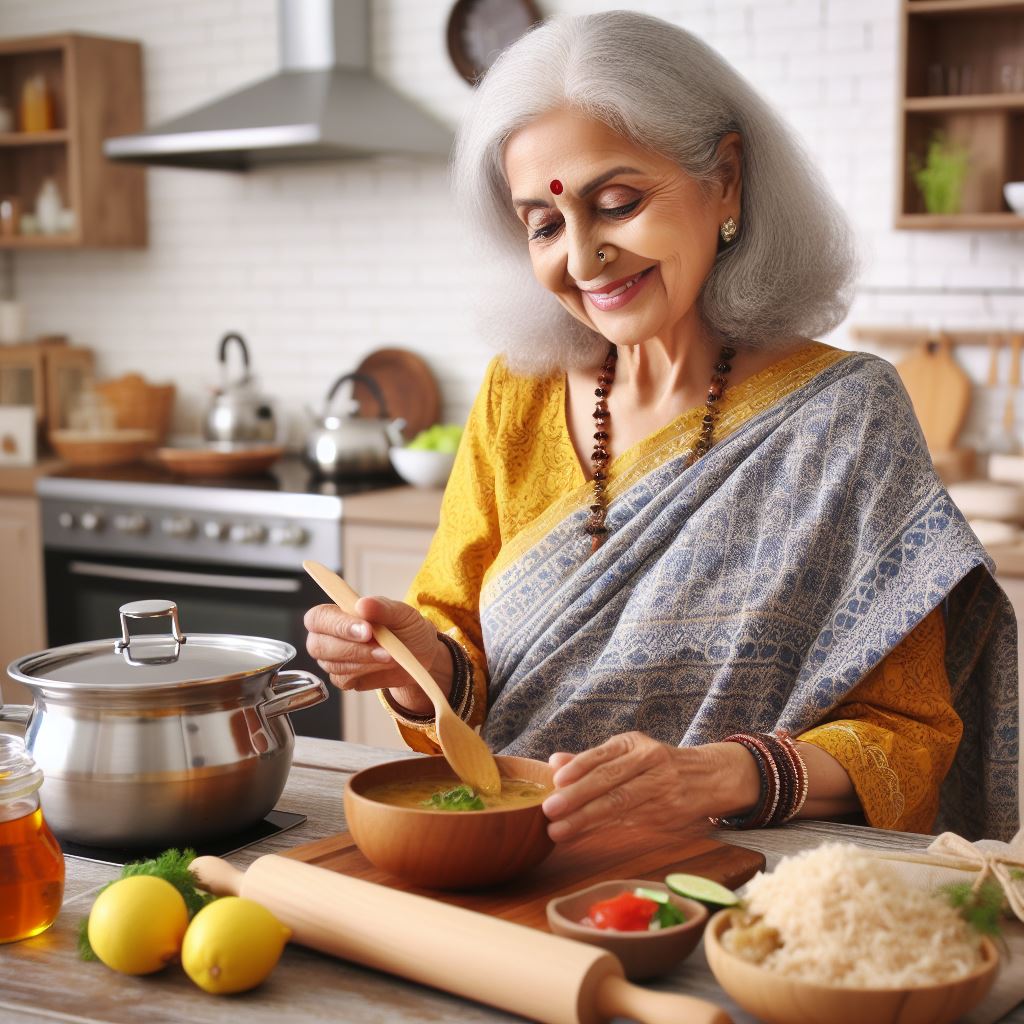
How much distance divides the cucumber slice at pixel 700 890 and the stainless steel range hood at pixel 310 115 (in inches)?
117

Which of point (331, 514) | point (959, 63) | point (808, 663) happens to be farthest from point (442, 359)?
point (808, 663)

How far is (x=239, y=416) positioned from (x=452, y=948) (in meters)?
3.33

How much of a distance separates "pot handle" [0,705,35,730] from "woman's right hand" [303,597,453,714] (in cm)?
30

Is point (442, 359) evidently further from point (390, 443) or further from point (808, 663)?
point (808, 663)

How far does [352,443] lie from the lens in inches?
152

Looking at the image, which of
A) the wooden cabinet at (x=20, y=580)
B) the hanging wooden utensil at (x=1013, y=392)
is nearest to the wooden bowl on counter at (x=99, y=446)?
the wooden cabinet at (x=20, y=580)

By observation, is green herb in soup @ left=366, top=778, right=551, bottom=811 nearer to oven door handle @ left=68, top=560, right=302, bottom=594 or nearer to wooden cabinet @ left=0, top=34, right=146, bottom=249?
oven door handle @ left=68, top=560, right=302, bottom=594

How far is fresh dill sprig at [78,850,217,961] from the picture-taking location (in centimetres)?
105

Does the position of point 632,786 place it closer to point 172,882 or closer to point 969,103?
point 172,882

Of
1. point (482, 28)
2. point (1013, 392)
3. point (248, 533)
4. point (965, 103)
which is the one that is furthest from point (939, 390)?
point (248, 533)

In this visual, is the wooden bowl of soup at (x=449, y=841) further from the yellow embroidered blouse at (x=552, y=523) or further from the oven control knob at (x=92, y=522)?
the oven control knob at (x=92, y=522)

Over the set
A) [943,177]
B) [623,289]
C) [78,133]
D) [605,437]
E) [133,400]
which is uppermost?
[78,133]

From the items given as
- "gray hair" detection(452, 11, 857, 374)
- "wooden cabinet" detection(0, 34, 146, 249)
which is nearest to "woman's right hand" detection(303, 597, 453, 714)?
"gray hair" detection(452, 11, 857, 374)

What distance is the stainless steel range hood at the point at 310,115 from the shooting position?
3.82 metres
